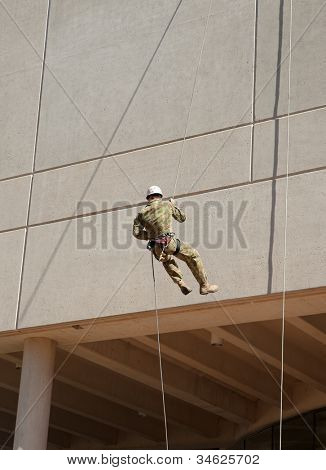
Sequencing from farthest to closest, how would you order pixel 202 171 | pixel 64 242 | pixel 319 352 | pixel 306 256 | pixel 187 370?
pixel 187 370 < pixel 319 352 < pixel 64 242 < pixel 202 171 < pixel 306 256

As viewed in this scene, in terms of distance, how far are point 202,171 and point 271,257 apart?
7.50 ft

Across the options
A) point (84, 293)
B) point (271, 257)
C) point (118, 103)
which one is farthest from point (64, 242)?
point (271, 257)

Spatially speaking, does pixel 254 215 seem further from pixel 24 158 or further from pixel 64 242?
pixel 24 158

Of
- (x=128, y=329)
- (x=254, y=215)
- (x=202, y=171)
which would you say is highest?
(x=202, y=171)

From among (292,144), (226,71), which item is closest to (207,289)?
(292,144)

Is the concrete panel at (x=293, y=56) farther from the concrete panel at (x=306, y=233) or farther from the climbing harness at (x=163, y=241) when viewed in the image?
the climbing harness at (x=163, y=241)

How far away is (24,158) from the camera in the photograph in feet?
62.0

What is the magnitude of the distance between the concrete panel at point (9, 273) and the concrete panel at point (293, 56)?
18.6ft

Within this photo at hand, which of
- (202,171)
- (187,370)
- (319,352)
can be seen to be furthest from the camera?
(187,370)

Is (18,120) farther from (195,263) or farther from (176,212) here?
(195,263)

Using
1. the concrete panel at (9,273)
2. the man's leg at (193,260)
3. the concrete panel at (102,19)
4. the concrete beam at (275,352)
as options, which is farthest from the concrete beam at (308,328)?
the concrete panel at (102,19)

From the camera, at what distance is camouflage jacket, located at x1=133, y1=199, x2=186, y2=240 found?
1409 centimetres

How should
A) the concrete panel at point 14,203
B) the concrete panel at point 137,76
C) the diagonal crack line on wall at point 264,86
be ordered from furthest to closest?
1. the concrete panel at point 14,203
2. the concrete panel at point 137,76
3. the diagonal crack line on wall at point 264,86

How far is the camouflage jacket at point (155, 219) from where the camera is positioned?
46.2 feet
